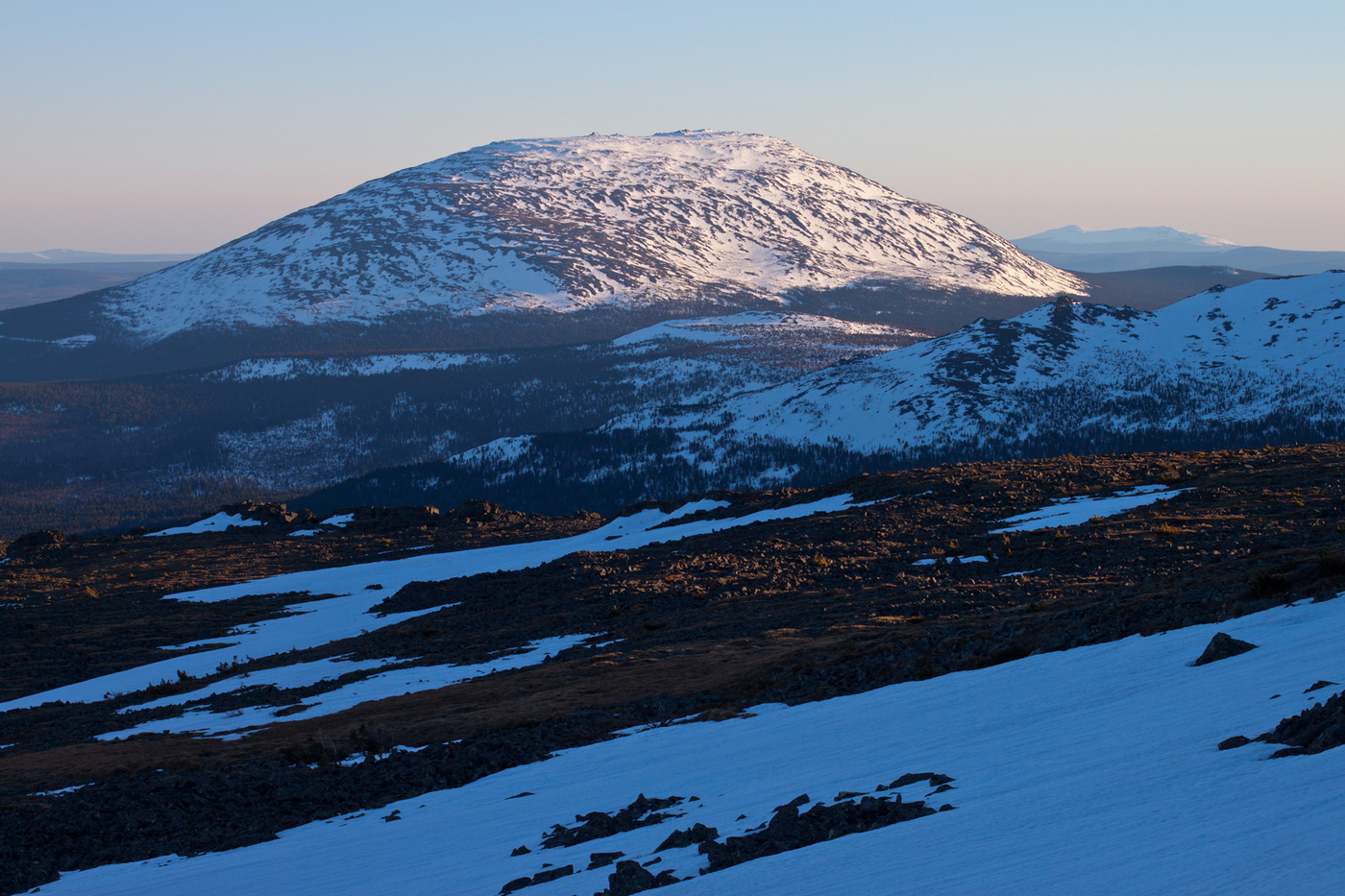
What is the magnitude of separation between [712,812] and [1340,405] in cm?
14197

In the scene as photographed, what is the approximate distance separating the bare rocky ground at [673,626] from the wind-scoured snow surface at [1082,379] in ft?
298

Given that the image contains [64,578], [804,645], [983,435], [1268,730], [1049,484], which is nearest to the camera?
[1268,730]

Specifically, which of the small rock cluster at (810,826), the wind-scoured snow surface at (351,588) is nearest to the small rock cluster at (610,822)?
the small rock cluster at (810,826)

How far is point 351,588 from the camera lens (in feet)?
173

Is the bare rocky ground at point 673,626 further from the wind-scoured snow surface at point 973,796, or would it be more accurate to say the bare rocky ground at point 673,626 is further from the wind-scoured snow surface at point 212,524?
the wind-scoured snow surface at point 212,524

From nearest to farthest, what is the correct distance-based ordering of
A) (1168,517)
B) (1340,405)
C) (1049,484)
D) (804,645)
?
1. (804,645)
2. (1168,517)
3. (1049,484)
4. (1340,405)

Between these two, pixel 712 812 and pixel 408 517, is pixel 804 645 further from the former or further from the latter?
pixel 408 517

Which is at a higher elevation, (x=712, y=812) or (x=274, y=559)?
(x=712, y=812)

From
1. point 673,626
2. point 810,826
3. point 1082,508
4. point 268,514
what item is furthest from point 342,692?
point 268,514

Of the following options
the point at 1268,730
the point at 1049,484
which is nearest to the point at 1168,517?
the point at 1049,484

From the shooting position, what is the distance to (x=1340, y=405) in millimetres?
127500

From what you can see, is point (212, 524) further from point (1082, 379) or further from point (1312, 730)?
point (1082, 379)

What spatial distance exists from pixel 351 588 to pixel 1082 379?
5051 inches

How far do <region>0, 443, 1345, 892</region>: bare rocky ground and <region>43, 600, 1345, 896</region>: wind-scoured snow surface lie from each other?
112cm
